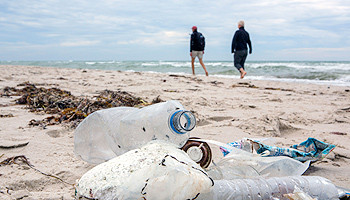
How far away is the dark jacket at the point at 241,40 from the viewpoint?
8.17 metres

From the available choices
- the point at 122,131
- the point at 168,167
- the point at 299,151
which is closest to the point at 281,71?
the point at 299,151

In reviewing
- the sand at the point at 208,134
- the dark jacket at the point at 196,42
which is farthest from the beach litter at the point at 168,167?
the dark jacket at the point at 196,42

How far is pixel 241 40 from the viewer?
324 inches

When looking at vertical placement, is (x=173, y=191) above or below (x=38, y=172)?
above

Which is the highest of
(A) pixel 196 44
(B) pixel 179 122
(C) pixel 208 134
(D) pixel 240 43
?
(A) pixel 196 44

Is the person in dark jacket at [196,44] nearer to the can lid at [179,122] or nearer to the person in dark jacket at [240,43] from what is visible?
the person in dark jacket at [240,43]

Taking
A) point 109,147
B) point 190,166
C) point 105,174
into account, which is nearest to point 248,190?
point 190,166

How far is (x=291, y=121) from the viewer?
9.23 feet

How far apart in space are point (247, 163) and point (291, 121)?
170 cm

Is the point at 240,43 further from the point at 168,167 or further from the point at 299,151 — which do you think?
the point at 168,167

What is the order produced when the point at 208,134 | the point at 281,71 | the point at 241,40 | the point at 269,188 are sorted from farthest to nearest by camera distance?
1. the point at 281,71
2. the point at 241,40
3. the point at 208,134
4. the point at 269,188

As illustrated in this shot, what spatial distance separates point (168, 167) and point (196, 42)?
28.3 feet

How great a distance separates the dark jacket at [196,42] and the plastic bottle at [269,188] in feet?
27.2

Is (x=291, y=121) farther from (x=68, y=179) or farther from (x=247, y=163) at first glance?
(x=68, y=179)
